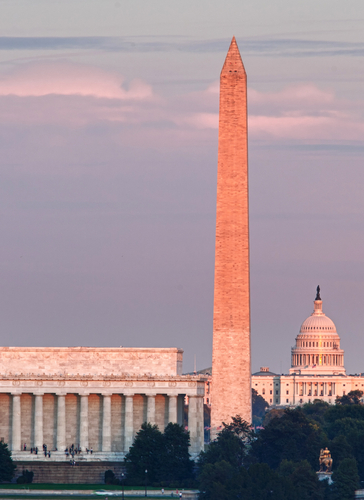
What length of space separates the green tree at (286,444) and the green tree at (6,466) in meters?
19.8

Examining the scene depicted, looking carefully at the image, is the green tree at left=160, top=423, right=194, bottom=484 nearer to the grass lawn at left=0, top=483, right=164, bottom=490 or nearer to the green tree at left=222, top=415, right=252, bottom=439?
the grass lawn at left=0, top=483, right=164, bottom=490

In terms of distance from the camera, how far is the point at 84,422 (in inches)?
5689

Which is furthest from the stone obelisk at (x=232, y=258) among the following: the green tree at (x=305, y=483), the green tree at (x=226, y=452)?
the green tree at (x=305, y=483)

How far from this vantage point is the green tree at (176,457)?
131 meters

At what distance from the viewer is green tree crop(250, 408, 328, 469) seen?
132 m

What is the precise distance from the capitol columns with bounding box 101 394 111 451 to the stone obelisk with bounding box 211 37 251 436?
9524mm

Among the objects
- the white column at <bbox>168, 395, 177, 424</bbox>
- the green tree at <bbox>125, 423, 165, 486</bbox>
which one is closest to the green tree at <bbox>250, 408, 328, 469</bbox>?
the green tree at <bbox>125, 423, 165, 486</bbox>

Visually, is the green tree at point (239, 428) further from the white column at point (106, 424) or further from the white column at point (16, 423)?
the white column at point (16, 423)

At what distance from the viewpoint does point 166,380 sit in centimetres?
14475

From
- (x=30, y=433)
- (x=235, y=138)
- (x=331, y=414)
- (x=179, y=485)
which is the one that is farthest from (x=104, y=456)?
(x=331, y=414)

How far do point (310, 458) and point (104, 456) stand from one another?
66.8ft

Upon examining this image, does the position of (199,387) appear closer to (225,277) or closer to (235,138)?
(225,277)

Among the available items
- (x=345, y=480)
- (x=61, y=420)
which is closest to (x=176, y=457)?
(x=61, y=420)

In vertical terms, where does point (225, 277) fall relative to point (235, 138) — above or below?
below
